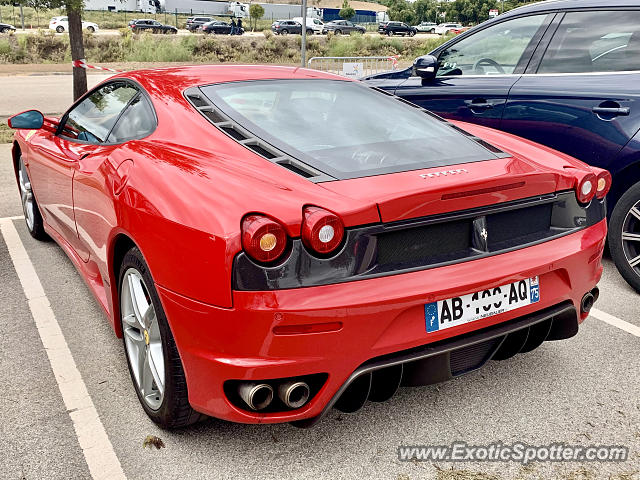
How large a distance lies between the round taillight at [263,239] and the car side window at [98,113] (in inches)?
61.6

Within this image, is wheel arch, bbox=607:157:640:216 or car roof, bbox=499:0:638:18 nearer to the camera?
wheel arch, bbox=607:157:640:216

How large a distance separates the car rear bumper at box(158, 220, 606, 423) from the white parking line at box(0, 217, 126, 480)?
0.44m

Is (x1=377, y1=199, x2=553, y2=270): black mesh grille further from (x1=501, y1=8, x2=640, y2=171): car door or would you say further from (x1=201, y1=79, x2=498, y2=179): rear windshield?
(x1=501, y1=8, x2=640, y2=171): car door

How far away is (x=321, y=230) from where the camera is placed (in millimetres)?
2080

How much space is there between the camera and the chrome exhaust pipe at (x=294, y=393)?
6.97ft

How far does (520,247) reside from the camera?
250 cm

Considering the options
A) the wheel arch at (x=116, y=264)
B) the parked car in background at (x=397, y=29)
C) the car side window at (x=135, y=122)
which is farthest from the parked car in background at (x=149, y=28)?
the wheel arch at (x=116, y=264)

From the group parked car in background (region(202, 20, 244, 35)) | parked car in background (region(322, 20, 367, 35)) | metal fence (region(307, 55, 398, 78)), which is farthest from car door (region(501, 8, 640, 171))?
parked car in background (region(322, 20, 367, 35))

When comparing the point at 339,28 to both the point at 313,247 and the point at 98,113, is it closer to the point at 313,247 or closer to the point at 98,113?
the point at 98,113

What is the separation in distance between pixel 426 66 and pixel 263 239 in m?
3.72

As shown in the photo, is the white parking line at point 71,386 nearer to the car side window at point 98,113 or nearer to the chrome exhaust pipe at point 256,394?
the chrome exhaust pipe at point 256,394

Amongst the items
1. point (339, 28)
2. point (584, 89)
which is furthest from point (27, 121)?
point (339, 28)

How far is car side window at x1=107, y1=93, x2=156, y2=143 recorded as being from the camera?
2.96 metres

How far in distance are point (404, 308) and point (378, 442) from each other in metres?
0.67
